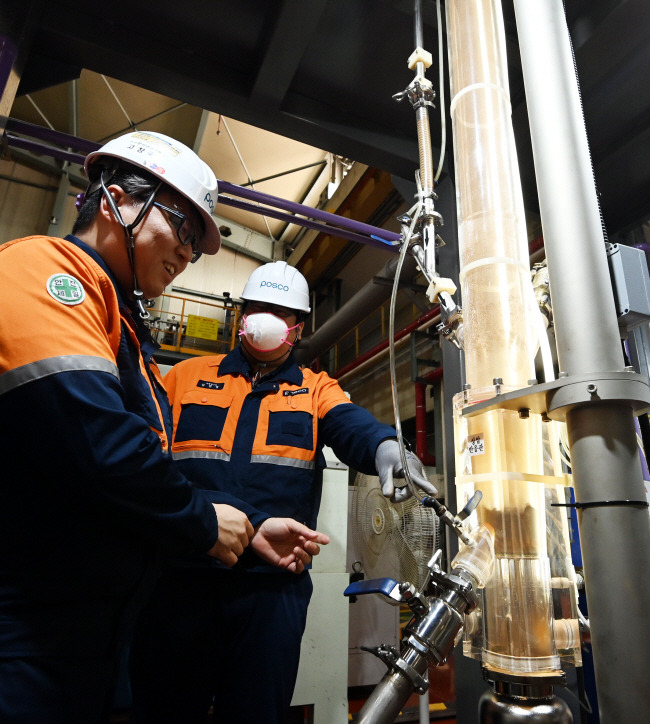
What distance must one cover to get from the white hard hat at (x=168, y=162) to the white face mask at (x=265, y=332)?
494 mm

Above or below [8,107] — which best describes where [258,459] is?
below

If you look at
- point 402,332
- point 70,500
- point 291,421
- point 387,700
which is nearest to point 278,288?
point 291,421

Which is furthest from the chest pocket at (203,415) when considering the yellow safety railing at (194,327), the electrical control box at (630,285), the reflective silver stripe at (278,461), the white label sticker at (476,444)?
the yellow safety railing at (194,327)

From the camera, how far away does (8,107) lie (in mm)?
1849

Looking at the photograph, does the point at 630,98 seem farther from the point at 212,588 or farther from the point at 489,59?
the point at 212,588

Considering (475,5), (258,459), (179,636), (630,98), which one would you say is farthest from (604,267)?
(630,98)

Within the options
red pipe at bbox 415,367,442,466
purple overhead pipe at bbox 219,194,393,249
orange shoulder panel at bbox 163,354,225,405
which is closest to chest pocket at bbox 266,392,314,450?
orange shoulder panel at bbox 163,354,225,405

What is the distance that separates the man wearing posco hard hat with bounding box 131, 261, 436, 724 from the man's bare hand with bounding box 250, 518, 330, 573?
0.69ft

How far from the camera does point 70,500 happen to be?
0.80m

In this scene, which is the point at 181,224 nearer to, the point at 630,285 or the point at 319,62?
the point at 630,285

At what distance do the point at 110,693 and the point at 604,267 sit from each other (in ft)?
3.66

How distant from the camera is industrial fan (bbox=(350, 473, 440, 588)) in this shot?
8.54ft

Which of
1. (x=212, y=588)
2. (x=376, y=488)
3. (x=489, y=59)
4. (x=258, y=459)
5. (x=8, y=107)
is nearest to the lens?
(x=489, y=59)

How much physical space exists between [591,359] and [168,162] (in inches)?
40.4
